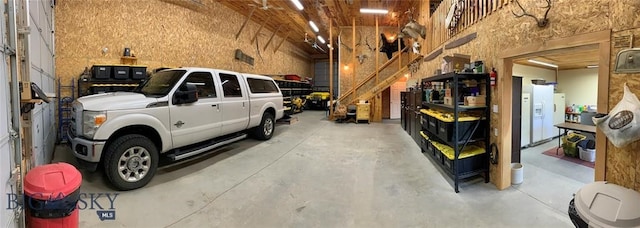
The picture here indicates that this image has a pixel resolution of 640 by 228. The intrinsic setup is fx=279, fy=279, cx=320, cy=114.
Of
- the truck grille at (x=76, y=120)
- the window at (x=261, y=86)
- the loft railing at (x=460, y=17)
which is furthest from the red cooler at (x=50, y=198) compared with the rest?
the loft railing at (x=460, y=17)

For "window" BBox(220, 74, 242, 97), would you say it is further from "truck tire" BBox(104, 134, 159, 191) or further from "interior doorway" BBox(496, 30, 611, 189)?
"interior doorway" BBox(496, 30, 611, 189)

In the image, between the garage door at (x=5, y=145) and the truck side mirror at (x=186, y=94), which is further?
the truck side mirror at (x=186, y=94)

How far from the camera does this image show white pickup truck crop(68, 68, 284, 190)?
355 cm

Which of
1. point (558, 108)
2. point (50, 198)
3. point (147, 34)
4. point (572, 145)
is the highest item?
point (147, 34)

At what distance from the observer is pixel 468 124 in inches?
161

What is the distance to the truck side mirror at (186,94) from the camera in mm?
4359

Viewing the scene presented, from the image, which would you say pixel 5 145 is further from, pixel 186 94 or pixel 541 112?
pixel 541 112

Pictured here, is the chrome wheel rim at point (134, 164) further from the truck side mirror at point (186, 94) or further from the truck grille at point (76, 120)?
the truck side mirror at point (186, 94)

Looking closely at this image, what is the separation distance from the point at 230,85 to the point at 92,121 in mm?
2572

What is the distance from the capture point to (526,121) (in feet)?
21.8

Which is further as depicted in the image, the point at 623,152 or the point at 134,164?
the point at 134,164

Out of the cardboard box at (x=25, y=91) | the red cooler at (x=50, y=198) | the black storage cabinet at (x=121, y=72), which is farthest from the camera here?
the black storage cabinet at (x=121, y=72)

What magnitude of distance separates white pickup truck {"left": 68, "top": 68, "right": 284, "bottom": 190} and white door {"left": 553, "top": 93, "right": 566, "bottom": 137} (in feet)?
26.2

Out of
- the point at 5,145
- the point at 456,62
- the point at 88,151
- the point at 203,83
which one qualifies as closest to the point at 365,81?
the point at 456,62
